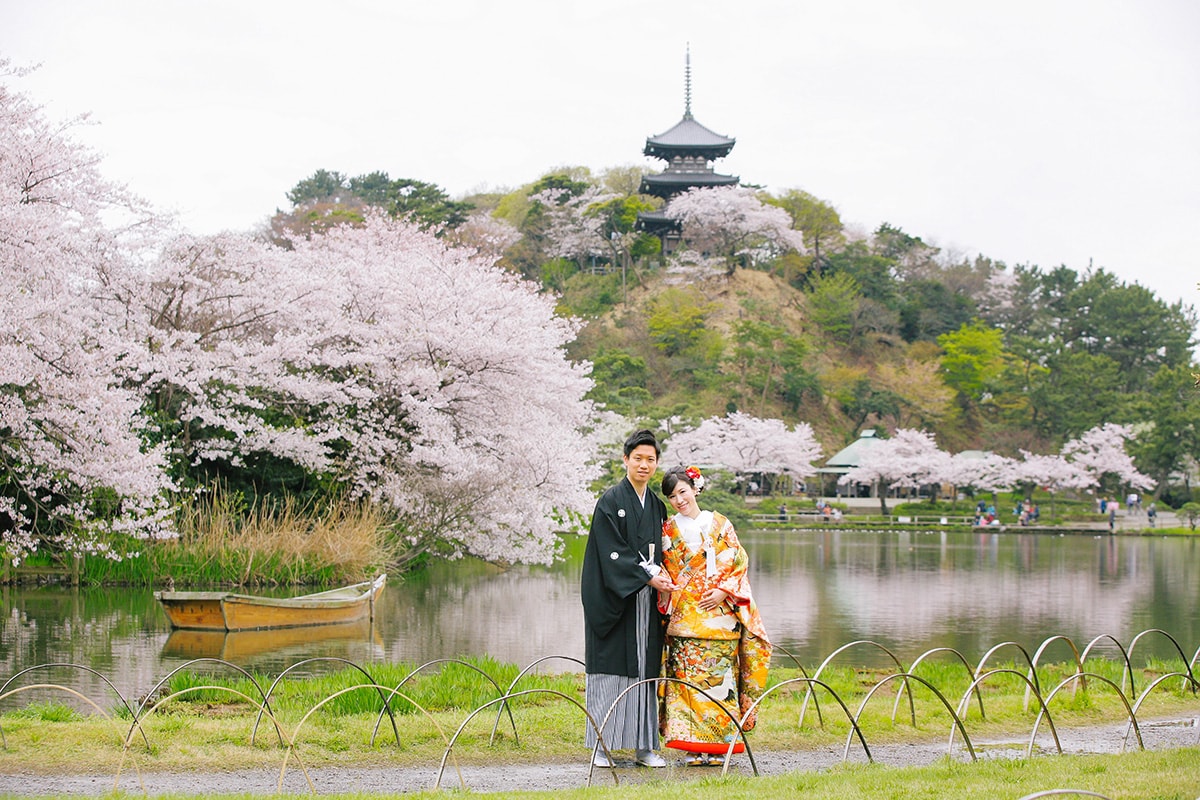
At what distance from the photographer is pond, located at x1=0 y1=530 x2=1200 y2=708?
10930 millimetres

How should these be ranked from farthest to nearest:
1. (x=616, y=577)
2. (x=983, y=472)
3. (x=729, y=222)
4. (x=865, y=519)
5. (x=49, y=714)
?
(x=729, y=222)
(x=983, y=472)
(x=865, y=519)
(x=49, y=714)
(x=616, y=577)

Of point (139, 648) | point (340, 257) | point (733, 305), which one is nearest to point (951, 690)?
point (139, 648)

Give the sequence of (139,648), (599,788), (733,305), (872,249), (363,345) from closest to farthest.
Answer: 1. (599,788)
2. (139,648)
3. (363,345)
4. (733,305)
5. (872,249)

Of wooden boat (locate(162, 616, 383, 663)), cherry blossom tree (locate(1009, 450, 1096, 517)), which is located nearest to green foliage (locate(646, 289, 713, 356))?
cherry blossom tree (locate(1009, 450, 1096, 517))

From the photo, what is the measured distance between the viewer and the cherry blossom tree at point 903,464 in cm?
4466

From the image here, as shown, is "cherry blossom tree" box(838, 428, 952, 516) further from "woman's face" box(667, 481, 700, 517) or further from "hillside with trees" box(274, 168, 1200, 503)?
"woman's face" box(667, 481, 700, 517)

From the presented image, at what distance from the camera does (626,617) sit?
5770 mm

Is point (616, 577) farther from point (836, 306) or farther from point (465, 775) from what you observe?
point (836, 306)

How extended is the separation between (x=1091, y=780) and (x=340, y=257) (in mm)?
17109

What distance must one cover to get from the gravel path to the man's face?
4.84 feet

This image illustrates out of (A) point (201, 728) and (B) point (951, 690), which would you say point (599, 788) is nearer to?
(A) point (201, 728)

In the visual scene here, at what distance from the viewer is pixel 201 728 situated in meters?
6.51

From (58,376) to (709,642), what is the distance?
10901mm

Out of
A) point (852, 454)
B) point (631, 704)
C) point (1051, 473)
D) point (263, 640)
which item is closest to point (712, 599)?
point (631, 704)
